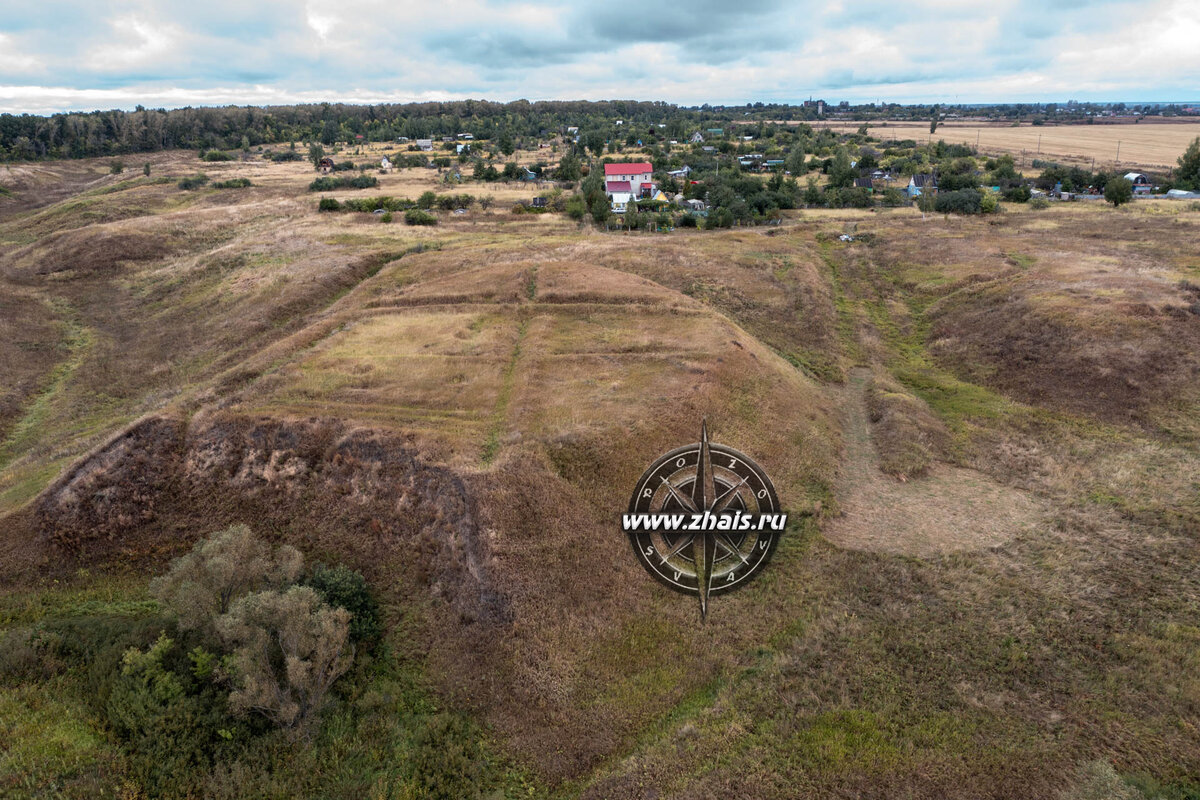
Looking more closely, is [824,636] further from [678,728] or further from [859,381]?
[859,381]

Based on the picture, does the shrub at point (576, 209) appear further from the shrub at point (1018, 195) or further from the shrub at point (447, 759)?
the shrub at point (447, 759)

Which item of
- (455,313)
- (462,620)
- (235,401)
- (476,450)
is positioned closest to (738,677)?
(462,620)

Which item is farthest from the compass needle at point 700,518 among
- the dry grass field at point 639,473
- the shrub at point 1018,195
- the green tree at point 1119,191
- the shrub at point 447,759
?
the shrub at point 1018,195

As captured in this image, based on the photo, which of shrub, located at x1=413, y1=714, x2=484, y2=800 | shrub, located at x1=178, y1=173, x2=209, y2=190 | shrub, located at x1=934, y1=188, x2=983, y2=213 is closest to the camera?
shrub, located at x1=413, y1=714, x2=484, y2=800

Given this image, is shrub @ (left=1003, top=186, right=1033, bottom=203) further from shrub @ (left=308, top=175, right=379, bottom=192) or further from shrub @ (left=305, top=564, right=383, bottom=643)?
shrub @ (left=305, top=564, right=383, bottom=643)

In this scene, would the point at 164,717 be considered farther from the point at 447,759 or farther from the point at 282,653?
the point at 447,759

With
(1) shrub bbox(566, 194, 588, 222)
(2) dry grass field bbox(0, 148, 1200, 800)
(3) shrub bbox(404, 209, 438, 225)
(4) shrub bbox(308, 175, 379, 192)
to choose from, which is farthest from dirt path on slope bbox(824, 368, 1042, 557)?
(4) shrub bbox(308, 175, 379, 192)
